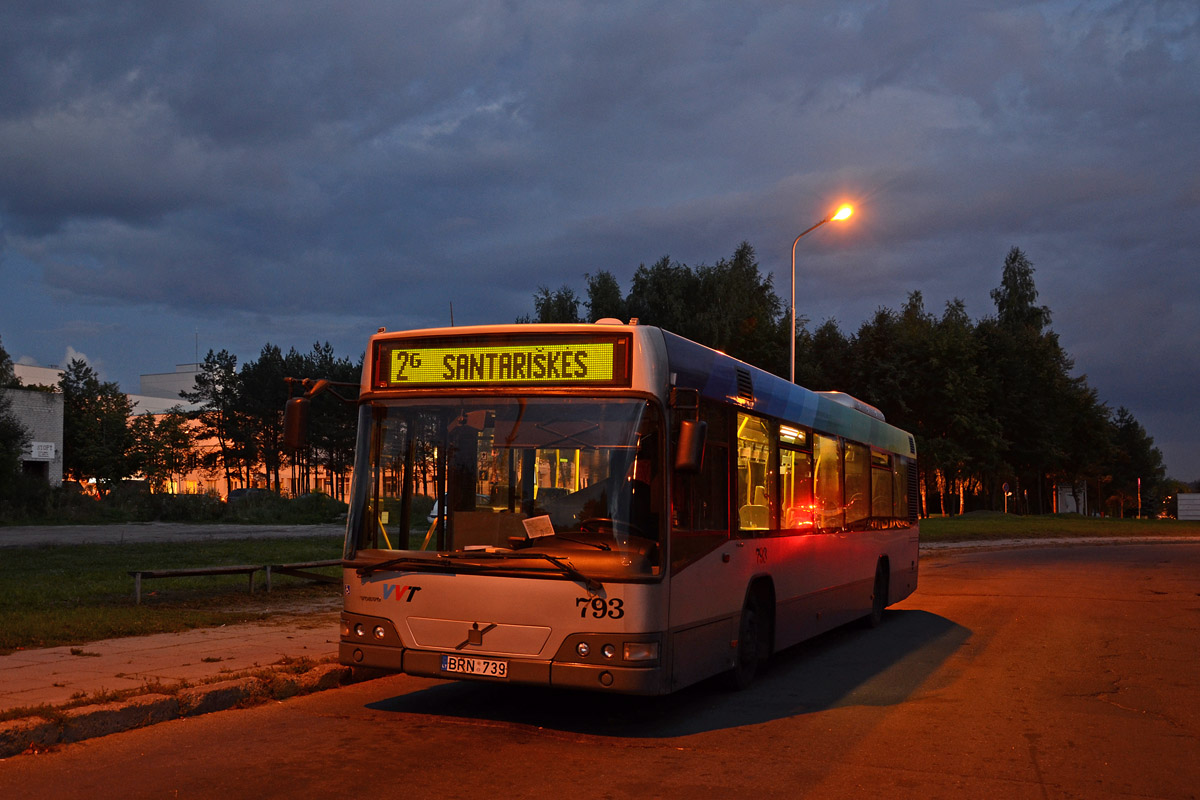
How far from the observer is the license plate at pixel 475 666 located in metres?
7.70

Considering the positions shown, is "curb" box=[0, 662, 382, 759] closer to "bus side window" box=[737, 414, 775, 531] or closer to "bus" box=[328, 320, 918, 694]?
"bus" box=[328, 320, 918, 694]

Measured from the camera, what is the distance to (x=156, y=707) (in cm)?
800

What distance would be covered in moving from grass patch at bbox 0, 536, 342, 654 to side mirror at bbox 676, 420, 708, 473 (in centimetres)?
688

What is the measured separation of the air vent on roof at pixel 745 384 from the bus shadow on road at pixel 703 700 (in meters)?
2.60

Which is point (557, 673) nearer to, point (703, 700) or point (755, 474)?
point (703, 700)

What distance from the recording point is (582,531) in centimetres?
765

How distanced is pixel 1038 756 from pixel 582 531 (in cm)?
335

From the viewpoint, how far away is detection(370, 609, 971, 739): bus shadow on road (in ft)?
27.5

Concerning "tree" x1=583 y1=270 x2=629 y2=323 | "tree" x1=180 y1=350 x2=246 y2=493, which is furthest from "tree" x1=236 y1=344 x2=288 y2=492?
"tree" x1=583 y1=270 x2=629 y2=323

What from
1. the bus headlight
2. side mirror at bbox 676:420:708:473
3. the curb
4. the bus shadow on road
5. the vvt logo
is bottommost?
the bus shadow on road

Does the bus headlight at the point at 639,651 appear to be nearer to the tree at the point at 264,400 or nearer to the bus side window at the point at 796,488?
the bus side window at the point at 796,488

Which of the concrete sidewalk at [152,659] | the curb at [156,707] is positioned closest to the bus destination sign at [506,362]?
the curb at [156,707]

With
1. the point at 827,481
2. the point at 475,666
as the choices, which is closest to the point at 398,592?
the point at 475,666

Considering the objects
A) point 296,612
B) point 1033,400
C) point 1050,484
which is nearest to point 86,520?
point 296,612
